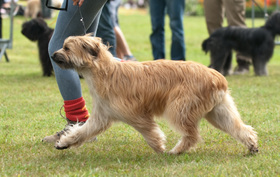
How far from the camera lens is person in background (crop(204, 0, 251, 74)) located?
902 cm

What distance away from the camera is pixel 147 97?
353cm

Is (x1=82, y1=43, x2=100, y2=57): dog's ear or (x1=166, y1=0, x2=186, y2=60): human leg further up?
(x1=82, y1=43, x2=100, y2=57): dog's ear

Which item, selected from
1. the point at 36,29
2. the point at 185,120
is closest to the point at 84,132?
the point at 185,120

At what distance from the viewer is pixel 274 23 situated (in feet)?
29.2

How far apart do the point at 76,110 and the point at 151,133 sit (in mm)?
839

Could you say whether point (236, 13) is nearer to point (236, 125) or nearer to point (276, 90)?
point (276, 90)

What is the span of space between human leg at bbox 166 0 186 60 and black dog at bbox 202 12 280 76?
932mm

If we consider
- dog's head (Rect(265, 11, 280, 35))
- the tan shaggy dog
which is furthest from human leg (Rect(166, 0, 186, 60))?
the tan shaggy dog

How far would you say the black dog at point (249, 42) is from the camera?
8820 mm

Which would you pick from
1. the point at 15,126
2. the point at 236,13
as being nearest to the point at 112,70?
the point at 15,126

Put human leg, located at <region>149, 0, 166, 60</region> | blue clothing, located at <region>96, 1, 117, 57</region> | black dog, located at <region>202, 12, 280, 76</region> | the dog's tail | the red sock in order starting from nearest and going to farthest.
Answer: the red sock
blue clothing, located at <region>96, 1, 117, 57</region>
human leg, located at <region>149, 0, 166, 60</region>
black dog, located at <region>202, 12, 280, 76</region>
the dog's tail

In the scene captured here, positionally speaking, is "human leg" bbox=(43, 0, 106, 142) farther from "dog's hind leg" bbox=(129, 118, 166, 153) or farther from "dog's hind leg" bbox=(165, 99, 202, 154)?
"dog's hind leg" bbox=(165, 99, 202, 154)

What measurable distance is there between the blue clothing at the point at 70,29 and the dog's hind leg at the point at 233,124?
48.3 inches

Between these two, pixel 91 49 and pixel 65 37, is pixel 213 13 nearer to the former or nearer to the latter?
pixel 65 37
